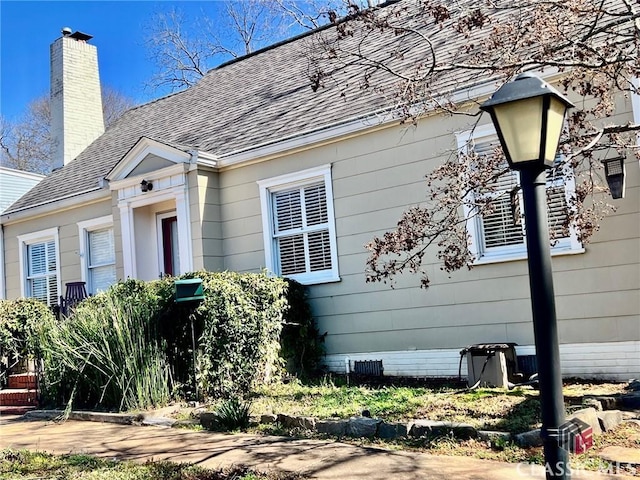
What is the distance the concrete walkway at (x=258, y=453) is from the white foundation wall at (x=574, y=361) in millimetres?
3176

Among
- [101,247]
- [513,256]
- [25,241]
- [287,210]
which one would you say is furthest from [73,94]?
[513,256]

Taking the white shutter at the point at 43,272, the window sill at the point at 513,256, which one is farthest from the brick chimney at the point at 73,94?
the window sill at the point at 513,256

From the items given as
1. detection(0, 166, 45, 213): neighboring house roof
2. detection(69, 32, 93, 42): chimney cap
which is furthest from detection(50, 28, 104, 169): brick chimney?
detection(0, 166, 45, 213): neighboring house roof

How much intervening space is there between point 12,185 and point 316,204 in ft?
33.8

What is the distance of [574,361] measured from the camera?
7230 millimetres

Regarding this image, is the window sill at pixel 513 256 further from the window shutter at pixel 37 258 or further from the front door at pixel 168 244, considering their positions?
Answer: the window shutter at pixel 37 258

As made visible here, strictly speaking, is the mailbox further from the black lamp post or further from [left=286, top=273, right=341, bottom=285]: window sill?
the black lamp post

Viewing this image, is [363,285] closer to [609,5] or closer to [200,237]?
[200,237]

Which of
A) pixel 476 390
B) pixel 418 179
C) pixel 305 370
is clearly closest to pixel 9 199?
pixel 305 370

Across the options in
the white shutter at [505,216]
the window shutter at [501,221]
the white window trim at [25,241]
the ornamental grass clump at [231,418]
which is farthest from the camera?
the white window trim at [25,241]

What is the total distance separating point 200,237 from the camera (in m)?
10.2

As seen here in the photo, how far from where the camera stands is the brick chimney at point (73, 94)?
51.2 feet

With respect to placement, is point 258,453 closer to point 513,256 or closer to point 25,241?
point 513,256

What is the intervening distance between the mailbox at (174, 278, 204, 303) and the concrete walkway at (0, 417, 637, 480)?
60.6 inches
